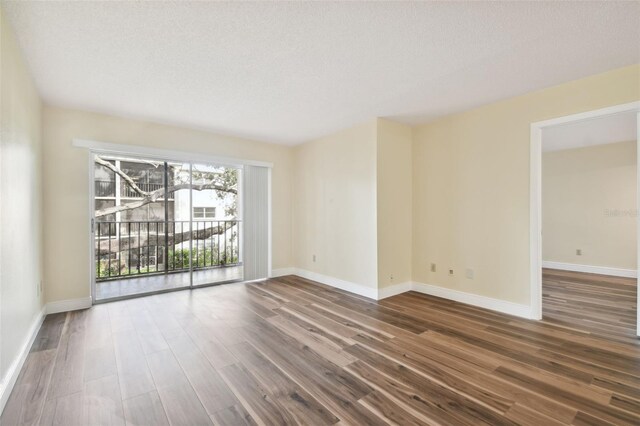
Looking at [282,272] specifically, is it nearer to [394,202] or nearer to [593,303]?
[394,202]

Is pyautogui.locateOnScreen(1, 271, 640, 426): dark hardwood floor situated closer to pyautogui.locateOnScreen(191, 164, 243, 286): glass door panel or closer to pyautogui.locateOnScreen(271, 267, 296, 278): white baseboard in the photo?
pyautogui.locateOnScreen(271, 267, 296, 278): white baseboard

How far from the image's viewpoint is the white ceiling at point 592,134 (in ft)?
12.8

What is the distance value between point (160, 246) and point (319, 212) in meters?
3.06

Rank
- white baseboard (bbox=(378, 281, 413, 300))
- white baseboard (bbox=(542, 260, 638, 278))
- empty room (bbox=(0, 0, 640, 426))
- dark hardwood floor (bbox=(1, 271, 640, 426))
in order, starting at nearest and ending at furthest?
dark hardwood floor (bbox=(1, 271, 640, 426)) → empty room (bbox=(0, 0, 640, 426)) → white baseboard (bbox=(378, 281, 413, 300)) → white baseboard (bbox=(542, 260, 638, 278))

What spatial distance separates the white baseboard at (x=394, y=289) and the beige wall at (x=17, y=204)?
3411 millimetres

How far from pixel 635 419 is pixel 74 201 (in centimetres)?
517

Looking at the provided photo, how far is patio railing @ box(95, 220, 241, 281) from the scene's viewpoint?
4.69m

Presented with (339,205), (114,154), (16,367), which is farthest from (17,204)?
(339,205)

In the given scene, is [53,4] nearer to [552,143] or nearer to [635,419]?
[635,419]

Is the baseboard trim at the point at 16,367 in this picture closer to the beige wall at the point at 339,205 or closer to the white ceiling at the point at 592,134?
the beige wall at the point at 339,205

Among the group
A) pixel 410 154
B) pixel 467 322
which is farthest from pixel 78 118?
pixel 467 322

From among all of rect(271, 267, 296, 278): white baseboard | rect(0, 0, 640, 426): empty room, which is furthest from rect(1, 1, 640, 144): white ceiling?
rect(271, 267, 296, 278): white baseboard

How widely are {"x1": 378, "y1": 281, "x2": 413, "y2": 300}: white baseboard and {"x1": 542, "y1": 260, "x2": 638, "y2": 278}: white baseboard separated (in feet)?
12.5

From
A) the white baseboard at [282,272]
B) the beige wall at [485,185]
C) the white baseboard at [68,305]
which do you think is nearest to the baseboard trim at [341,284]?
the white baseboard at [282,272]
